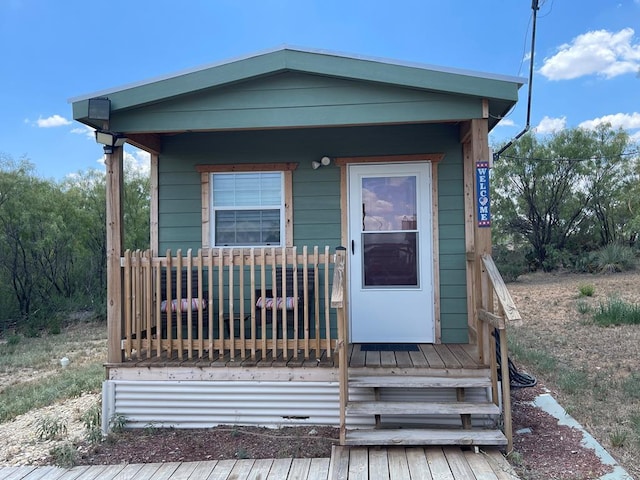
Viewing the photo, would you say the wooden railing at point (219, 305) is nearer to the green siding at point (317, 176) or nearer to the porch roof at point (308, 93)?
the green siding at point (317, 176)

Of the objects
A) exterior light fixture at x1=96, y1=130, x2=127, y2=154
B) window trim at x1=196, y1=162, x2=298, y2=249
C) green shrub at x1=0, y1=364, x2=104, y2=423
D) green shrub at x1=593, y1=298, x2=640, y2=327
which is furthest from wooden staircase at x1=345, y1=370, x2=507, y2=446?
green shrub at x1=593, y1=298, x2=640, y2=327

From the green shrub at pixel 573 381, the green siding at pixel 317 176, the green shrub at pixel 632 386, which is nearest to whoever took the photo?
the green shrub at pixel 632 386

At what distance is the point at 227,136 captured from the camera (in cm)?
477

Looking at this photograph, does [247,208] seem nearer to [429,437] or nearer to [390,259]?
[390,259]

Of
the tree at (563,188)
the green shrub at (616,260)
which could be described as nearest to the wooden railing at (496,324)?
the green shrub at (616,260)

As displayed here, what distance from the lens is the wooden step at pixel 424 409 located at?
10.3 feet

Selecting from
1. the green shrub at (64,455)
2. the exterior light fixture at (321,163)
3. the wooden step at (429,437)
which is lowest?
the green shrub at (64,455)

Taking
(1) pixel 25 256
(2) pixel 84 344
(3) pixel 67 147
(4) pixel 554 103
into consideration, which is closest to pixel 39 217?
(1) pixel 25 256

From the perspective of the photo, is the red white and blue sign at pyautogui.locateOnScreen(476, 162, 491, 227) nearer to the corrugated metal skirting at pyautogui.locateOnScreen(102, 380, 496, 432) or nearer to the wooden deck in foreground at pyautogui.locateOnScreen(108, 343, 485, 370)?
the wooden deck in foreground at pyautogui.locateOnScreen(108, 343, 485, 370)

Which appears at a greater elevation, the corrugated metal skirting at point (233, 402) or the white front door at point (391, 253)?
the white front door at point (391, 253)

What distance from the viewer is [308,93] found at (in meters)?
3.69

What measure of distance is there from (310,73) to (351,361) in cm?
235

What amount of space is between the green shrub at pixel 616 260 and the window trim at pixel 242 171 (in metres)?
11.7

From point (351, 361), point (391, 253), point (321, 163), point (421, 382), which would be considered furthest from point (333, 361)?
point (321, 163)
